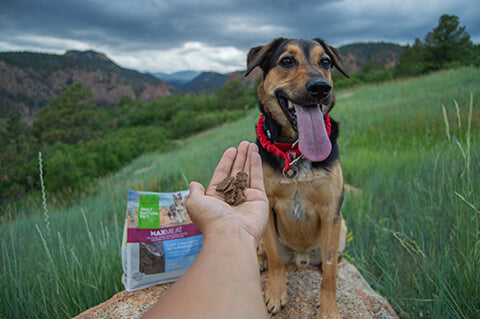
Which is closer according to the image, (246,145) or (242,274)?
(242,274)

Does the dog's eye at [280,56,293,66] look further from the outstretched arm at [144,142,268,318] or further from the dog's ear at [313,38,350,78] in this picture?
the outstretched arm at [144,142,268,318]

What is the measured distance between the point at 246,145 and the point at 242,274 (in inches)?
56.5

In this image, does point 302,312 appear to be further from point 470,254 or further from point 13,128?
point 13,128

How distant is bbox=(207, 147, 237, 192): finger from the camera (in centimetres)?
208

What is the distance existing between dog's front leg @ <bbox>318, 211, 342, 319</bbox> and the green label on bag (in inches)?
57.8

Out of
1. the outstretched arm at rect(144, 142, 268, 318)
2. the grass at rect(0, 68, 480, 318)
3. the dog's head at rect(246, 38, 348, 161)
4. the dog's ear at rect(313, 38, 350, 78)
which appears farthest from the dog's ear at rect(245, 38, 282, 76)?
the grass at rect(0, 68, 480, 318)

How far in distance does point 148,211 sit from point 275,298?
1.33 metres

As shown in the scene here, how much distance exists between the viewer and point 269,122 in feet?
7.88

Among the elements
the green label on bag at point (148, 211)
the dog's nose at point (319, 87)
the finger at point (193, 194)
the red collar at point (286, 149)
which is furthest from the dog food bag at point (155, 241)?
the dog's nose at point (319, 87)

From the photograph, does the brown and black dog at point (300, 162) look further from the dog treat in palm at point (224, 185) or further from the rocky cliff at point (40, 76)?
the rocky cliff at point (40, 76)

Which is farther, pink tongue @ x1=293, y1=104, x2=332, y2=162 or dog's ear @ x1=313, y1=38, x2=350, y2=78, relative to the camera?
dog's ear @ x1=313, y1=38, x2=350, y2=78

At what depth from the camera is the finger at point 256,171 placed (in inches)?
77.5

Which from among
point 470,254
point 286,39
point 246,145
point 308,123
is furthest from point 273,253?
point 286,39

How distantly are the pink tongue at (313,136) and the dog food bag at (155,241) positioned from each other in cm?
129
